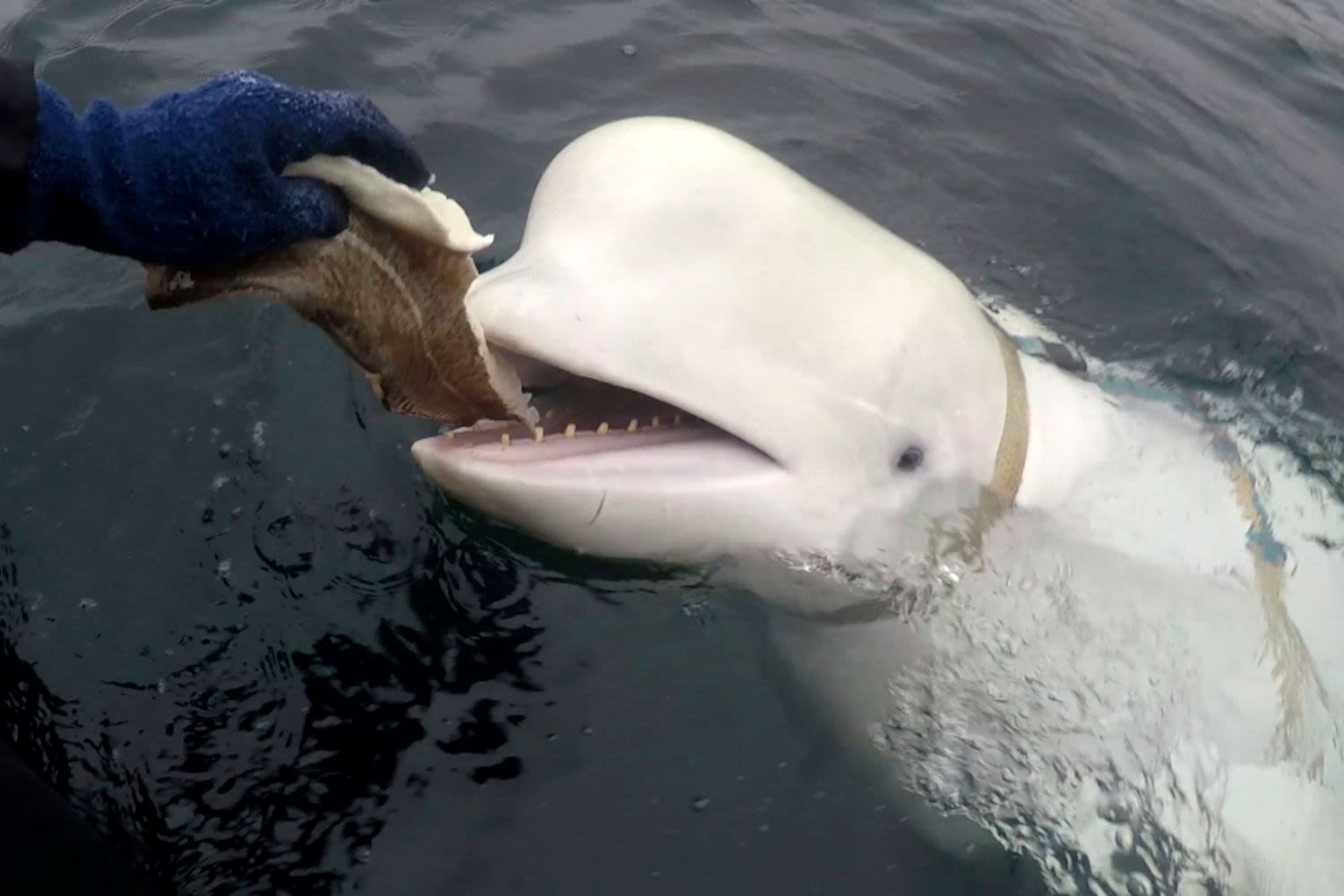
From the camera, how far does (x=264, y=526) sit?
493 cm

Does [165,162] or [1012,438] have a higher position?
[165,162]

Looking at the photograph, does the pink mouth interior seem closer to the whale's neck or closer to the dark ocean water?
the dark ocean water

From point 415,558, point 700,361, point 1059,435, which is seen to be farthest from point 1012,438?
point 415,558

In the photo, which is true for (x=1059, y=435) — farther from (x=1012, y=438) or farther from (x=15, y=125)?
(x=15, y=125)

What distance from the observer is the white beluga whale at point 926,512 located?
153 inches

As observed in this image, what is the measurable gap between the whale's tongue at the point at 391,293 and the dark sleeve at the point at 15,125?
41 cm

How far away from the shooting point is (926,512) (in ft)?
14.4

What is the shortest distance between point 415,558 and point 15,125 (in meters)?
2.46

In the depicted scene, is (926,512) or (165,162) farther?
(926,512)

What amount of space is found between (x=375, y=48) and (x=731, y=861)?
5961 millimetres

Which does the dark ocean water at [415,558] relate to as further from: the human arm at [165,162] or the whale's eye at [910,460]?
the human arm at [165,162]

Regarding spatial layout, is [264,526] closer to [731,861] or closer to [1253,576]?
[731,861]

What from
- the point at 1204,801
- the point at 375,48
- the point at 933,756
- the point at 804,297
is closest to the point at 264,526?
the point at 804,297

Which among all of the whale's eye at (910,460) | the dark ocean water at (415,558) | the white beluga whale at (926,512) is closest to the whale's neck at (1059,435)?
the white beluga whale at (926,512)
